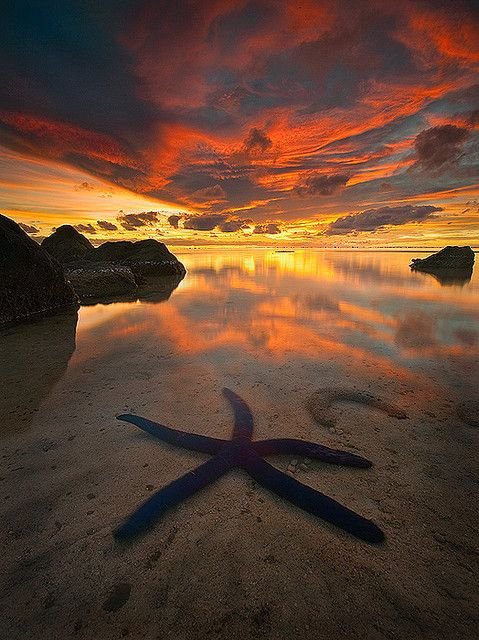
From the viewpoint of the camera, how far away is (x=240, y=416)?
350 cm

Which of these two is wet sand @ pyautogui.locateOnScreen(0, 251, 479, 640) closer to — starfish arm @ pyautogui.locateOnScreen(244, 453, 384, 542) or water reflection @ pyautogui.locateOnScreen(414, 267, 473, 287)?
starfish arm @ pyautogui.locateOnScreen(244, 453, 384, 542)

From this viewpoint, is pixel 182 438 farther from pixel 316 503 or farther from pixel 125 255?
pixel 125 255

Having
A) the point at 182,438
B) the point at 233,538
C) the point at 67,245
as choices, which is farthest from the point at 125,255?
the point at 233,538

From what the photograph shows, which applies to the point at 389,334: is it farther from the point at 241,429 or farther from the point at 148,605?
the point at 148,605

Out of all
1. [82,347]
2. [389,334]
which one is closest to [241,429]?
[82,347]

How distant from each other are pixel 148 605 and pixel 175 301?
1053 centimetres

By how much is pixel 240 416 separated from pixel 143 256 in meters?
22.0

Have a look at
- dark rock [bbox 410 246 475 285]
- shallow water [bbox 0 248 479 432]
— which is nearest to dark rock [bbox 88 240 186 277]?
shallow water [bbox 0 248 479 432]

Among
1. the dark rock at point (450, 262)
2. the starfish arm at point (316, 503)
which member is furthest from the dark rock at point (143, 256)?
the dark rock at point (450, 262)

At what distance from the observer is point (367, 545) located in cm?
205

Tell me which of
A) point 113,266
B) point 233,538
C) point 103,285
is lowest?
point 233,538

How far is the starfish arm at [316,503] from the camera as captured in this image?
6.78ft

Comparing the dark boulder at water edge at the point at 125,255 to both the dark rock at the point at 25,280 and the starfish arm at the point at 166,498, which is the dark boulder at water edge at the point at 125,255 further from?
Result: the starfish arm at the point at 166,498

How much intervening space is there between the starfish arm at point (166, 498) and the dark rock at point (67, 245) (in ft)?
88.2
